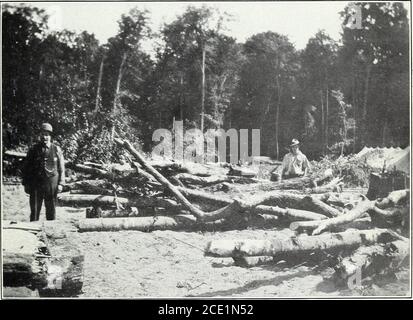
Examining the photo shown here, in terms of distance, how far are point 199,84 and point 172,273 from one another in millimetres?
3149

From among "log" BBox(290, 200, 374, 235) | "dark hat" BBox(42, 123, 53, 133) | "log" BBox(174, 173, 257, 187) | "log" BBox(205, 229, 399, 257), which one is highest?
"dark hat" BBox(42, 123, 53, 133)

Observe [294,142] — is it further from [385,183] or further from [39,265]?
[39,265]

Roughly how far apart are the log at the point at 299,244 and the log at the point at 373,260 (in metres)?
0.17

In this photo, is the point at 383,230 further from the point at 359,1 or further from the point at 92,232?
the point at 92,232

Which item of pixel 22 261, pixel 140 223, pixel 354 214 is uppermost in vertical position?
pixel 354 214

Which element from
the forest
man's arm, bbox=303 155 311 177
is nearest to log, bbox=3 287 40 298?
the forest

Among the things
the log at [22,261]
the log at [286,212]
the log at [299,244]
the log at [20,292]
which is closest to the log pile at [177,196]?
the log at [286,212]

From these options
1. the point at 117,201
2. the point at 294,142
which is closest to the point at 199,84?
the point at 294,142

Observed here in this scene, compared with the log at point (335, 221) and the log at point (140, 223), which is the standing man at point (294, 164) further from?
the log at point (140, 223)

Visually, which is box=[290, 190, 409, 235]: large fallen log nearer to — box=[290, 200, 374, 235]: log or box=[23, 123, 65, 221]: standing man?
box=[290, 200, 374, 235]: log

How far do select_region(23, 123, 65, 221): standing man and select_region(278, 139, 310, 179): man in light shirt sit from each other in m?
3.82

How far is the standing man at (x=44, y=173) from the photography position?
6.11m

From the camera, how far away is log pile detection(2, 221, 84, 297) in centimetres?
495

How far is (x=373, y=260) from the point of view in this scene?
542cm
